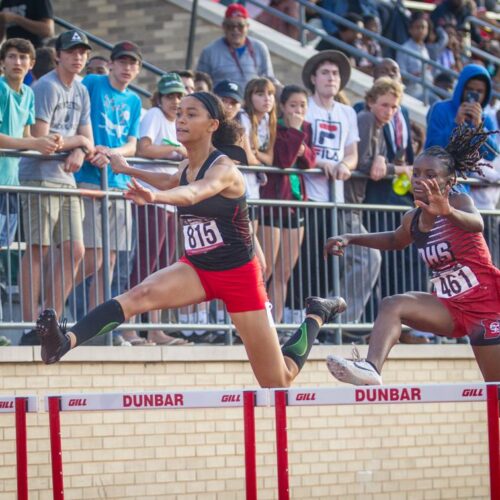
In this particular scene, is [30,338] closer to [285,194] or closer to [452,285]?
[285,194]

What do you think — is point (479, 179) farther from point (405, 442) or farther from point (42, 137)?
point (42, 137)

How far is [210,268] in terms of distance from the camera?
30.5 feet

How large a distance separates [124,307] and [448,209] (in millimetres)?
2093

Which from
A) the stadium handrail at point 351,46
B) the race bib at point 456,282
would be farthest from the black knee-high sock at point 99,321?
the stadium handrail at point 351,46

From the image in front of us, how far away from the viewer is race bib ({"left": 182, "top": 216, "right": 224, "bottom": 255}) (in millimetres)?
9242

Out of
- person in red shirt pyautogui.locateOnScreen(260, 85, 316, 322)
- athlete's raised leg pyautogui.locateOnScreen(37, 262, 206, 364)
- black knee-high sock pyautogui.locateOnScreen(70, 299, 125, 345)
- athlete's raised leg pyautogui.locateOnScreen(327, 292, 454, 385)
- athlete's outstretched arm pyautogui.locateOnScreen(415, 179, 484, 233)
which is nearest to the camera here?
athlete's outstretched arm pyautogui.locateOnScreen(415, 179, 484, 233)

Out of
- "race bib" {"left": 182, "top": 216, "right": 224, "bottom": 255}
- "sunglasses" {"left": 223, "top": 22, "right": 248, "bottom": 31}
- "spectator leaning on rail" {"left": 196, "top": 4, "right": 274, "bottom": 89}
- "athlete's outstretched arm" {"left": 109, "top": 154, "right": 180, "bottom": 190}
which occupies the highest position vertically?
"sunglasses" {"left": 223, "top": 22, "right": 248, "bottom": 31}

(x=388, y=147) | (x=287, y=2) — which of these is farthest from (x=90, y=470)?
(x=287, y=2)

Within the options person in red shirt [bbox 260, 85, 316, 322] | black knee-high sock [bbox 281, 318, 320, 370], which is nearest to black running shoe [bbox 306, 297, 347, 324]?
black knee-high sock [bbox 281, 318, 320, 370]

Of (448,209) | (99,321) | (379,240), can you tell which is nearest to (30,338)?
(99,321)

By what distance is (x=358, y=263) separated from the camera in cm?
1316

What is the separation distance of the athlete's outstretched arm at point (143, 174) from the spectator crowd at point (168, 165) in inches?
2.0

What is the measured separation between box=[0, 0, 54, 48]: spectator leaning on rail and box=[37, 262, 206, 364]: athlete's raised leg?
6146 millimetres

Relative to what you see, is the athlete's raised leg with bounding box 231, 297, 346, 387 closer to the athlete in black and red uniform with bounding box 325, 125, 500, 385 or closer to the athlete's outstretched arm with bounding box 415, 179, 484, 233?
the athlete in black and red uniform with bounding box 325, 125, 500, 385
